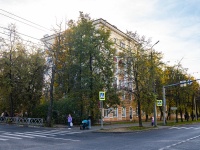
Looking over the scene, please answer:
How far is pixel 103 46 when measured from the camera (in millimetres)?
33406

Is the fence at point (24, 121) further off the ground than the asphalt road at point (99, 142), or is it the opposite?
the fence at point (24, 121)

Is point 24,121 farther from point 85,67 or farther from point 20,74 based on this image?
point 85,67

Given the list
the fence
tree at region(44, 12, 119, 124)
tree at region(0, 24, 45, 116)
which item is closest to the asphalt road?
the fence

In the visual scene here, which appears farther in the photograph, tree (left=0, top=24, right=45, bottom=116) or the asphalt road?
tree (left=0, top=24, right=45, bottom=116)

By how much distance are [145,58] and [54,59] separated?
10922 mm

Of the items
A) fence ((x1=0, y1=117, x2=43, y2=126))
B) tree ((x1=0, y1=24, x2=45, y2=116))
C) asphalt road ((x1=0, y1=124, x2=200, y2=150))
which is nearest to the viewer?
asphalt road ((x1=0, y1=124, x2=200, y2=150))

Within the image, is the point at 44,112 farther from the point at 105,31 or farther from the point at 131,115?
the point at 131,115

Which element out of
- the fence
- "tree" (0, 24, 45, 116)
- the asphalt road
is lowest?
the asphalt road

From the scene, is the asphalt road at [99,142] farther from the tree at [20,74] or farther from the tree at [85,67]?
the tree at [20,74]

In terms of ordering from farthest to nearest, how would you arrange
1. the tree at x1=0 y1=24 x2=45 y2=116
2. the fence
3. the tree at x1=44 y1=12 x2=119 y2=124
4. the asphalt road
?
1. the tree at x1=0 y1=24 x2=45 y2=116
2. the tree at x1=44 y1=12 x2=119 y2=124
3. the fence
4. the asphalt road

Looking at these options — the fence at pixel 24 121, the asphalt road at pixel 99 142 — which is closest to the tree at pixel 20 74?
the fence at pixel 24 121

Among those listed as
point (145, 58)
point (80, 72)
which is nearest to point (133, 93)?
point (145, 58)

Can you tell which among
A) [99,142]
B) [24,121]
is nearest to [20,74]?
[24,121]

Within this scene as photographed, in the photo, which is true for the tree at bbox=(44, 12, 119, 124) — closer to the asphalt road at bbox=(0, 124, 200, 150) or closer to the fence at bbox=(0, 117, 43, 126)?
the fence at bbox=(0, 117, 43, 126)
